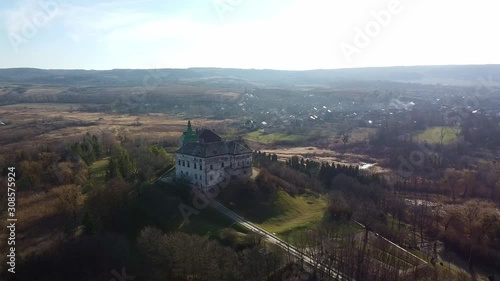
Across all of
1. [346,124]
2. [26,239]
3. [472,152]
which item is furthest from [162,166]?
[346,124]

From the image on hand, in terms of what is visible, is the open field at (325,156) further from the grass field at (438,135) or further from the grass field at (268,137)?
the grass field at (438,135)

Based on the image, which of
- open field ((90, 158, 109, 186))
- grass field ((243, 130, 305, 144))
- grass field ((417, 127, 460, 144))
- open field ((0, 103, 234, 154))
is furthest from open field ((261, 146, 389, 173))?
open field ((90, 158, 109, 186))

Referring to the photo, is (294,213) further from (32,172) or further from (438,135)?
(438,135)

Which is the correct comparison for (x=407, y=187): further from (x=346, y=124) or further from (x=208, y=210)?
(x=346, y=124)

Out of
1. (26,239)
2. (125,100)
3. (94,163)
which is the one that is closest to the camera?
(26,239)

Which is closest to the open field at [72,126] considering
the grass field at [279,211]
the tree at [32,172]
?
the tree at [32,172]

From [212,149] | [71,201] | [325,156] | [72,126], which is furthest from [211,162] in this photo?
[72,126]
